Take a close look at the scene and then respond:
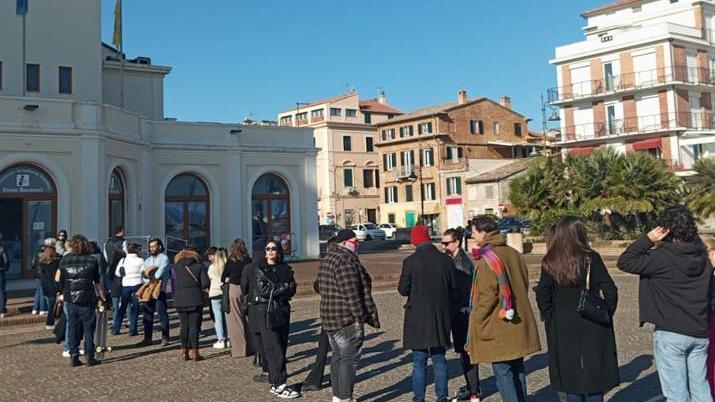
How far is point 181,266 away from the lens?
9.27 m

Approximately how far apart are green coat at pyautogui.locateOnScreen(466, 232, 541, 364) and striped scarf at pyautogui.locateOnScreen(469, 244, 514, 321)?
0.03 meters

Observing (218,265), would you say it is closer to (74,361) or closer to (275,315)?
(74,361)

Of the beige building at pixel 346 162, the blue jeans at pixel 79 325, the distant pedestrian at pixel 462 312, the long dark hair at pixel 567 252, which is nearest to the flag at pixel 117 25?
the blue jeans at pixel 79 325

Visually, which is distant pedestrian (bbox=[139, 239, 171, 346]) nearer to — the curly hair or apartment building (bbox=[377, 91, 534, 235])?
the curly hair

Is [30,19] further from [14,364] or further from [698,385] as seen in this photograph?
[698,385]

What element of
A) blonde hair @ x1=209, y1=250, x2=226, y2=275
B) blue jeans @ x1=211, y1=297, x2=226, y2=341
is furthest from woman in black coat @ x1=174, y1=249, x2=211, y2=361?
blue jeans @ x1=211, y1=297, x2=226, y2=341

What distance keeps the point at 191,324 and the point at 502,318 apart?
17.7 ft

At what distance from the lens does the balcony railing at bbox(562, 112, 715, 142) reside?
44.5 m

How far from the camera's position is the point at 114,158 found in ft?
68.0

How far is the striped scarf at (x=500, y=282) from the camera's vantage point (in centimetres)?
522

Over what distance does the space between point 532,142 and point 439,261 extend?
2319 inches

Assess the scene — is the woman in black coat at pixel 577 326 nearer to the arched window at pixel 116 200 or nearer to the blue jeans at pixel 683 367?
the blue jeans at pixel 683 367

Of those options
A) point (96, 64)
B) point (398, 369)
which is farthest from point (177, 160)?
point (398, 369)

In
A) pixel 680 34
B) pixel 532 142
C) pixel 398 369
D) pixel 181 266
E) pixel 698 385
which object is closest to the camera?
pixel 698 385
